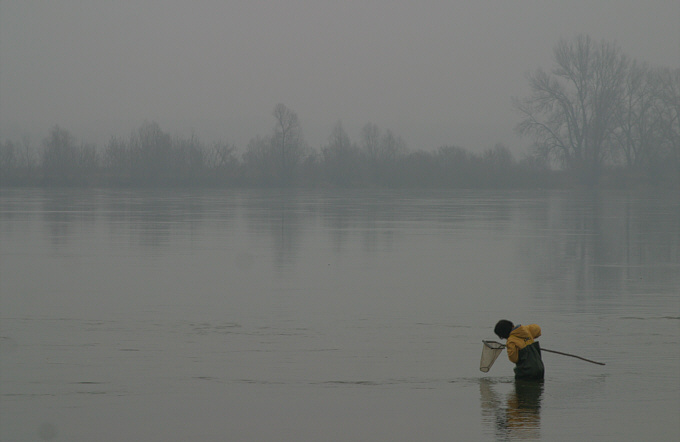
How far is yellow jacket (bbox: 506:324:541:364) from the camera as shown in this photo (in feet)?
25.5

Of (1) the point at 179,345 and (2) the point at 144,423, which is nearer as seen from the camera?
(2) the point at 144,423

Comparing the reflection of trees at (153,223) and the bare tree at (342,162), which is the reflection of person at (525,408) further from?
the bare tree at (342,162)

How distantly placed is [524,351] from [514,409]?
92cm

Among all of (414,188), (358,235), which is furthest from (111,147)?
(358,235)

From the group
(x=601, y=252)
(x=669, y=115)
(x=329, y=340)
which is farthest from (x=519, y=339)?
(x=669, y=115)

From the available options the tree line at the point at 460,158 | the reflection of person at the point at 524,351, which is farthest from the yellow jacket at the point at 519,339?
the tree line at the point at 460,158

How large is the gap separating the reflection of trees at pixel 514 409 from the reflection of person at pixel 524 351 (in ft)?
0.29

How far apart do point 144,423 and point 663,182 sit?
251 ft

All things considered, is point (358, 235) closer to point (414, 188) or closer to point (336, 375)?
point (336, 375)

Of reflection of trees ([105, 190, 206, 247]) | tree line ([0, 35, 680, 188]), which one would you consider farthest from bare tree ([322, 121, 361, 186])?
reflection of trees ([105, 190, 206, 247])

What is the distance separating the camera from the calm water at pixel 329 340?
6.74 m

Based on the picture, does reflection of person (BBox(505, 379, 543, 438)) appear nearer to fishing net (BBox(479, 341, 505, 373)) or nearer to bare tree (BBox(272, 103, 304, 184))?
fishing net (BBox(479, 341, 505, 373))

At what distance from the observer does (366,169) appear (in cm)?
9275

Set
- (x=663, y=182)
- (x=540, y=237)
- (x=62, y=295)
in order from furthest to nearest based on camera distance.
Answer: (x=663, y=182) → (x=540, y=237) → (x=62, y=295)
